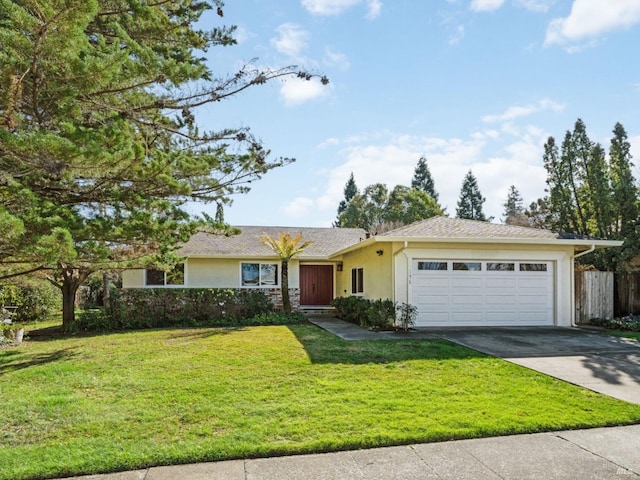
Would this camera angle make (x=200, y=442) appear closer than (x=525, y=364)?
Yes

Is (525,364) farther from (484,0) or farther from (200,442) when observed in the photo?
(484,0)

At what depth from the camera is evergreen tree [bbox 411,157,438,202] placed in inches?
2149

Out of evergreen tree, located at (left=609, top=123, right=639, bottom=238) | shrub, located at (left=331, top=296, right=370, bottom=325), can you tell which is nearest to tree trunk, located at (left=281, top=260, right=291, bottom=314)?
shrub, located at (left=331, top=296, right=370, bottom=325)

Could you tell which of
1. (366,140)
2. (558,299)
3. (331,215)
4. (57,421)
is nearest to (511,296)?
(558,299)

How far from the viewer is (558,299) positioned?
1320cm

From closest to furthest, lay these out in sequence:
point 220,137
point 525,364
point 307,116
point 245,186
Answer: point 525,364, point 220,137, point 245,186, point 307,116

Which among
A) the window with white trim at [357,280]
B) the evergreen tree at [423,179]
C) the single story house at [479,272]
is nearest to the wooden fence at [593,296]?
the single story house at [479,272]

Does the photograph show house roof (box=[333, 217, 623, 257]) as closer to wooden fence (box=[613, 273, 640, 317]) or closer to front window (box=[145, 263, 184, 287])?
wooden fence (box=[613, 273, 640, 317])

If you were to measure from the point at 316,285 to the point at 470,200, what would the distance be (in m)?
38.6

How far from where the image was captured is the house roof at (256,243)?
18.2 meters

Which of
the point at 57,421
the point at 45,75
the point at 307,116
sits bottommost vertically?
the point at 57,421

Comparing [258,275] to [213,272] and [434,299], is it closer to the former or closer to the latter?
[213,272]

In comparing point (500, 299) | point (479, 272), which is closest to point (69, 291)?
point (479, 272)

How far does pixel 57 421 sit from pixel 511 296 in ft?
38.2
